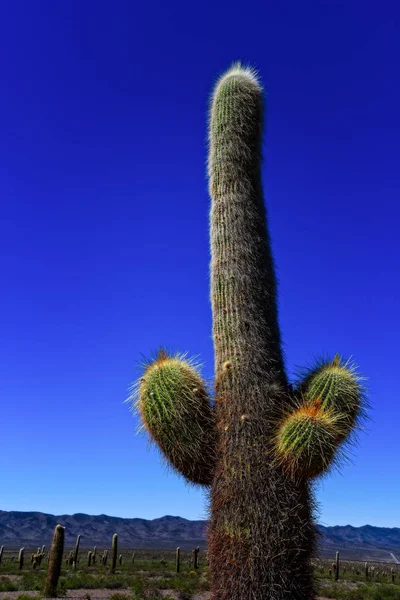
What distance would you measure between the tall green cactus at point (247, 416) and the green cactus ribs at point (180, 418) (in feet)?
0.04

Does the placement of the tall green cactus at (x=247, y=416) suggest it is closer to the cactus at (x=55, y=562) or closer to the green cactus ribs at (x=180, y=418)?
the green cactus ribs at (x=180, y=418)

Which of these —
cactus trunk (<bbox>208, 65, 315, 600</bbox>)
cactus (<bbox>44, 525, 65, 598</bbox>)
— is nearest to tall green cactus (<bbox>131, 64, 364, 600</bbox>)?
cactus trunk (<bbox>208, 65, 315, 600</bbox>)

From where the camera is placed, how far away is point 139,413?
5.41 metres

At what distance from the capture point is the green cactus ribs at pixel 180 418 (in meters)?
5.17

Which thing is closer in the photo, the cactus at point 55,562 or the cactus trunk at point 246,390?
the cactus trunk at point 246,390

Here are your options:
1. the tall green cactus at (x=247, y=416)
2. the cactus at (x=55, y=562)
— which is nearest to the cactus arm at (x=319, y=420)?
the tall green cactus at (x=247, y=416)

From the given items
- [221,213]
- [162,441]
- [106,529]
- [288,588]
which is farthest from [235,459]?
[106,529]

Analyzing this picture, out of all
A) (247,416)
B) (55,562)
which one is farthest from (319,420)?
(55,562)

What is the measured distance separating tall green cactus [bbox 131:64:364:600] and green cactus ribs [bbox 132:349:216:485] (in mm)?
11

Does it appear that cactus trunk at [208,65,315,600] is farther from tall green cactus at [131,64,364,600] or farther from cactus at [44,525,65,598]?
cactus at [44,525,65,598]

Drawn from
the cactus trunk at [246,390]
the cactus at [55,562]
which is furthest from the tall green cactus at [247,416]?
the cactus at [55,562]

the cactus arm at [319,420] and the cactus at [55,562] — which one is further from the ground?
A: the cactus arm at [319,420]

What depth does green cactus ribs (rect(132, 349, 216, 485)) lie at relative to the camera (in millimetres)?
5172

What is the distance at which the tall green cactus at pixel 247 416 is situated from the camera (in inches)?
187
